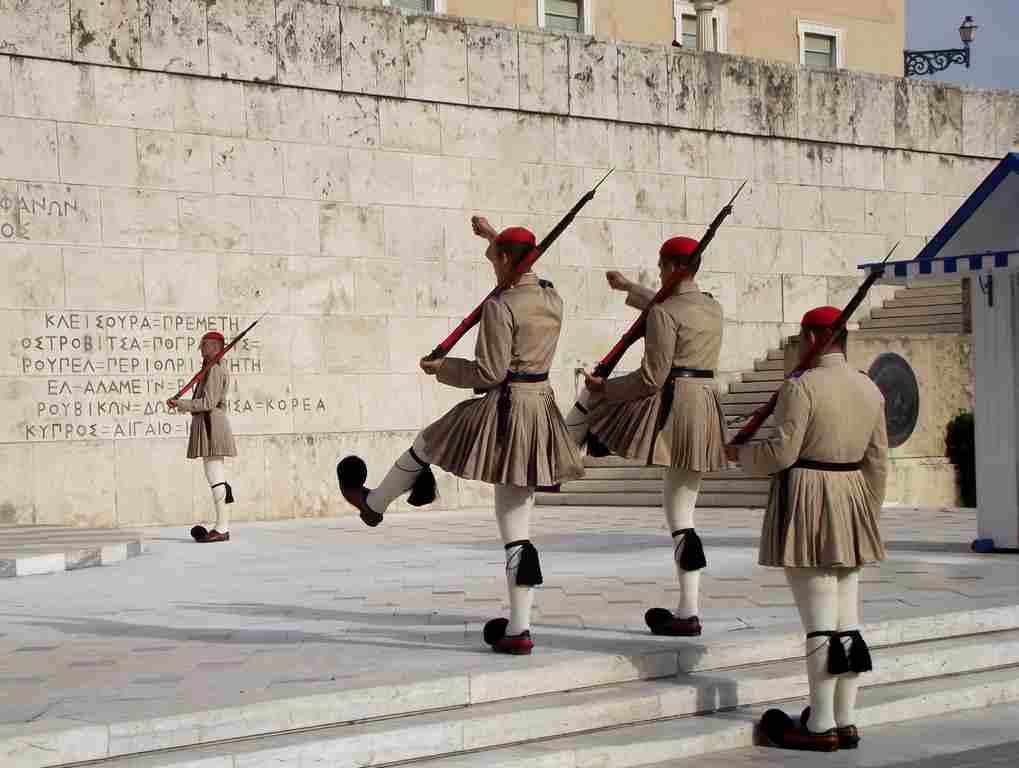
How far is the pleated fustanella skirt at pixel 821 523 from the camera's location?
20.3 feet

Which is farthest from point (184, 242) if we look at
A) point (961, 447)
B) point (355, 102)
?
point (961, 447)

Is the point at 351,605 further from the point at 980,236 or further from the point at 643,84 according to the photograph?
the point at 643,84

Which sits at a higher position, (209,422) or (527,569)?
(209,422)

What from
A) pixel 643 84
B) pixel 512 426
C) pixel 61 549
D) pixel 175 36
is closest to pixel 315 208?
pixel 175 36

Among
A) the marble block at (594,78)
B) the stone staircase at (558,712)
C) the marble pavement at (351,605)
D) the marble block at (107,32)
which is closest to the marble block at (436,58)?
the marble block at (594,78)

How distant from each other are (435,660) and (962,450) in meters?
11.4

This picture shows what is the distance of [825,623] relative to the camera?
6.27 meters

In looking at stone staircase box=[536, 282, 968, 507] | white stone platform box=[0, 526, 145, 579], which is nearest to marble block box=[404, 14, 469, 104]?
stone staircase box=[536, 282, 968, 507]

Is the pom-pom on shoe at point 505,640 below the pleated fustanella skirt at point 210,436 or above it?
below

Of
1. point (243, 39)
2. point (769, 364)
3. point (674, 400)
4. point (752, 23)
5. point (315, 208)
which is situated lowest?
point (674, 400)

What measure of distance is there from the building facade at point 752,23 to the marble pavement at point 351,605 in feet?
41.2

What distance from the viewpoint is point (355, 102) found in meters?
17.4

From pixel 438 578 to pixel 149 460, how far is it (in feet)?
19.7

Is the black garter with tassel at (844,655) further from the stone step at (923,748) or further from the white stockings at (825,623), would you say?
the stone step at (923,748)
